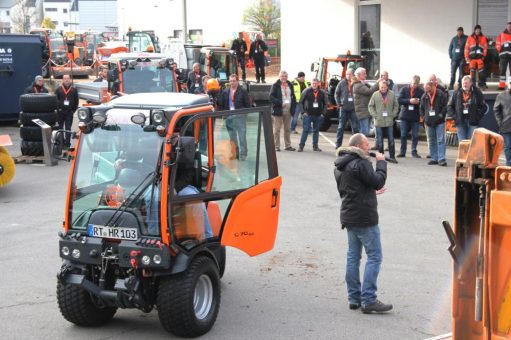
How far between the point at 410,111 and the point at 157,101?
35.1 ft

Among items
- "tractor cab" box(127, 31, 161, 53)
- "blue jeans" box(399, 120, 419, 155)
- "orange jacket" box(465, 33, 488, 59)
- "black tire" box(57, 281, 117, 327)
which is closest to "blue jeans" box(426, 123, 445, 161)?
"blue jeans" box(399, 120, 419, 155)

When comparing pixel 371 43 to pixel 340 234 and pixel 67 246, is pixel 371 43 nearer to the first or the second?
pixel 340 234

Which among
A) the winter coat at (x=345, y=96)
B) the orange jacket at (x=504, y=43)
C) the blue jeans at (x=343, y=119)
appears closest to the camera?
the winter coat at (x=345, y=96)

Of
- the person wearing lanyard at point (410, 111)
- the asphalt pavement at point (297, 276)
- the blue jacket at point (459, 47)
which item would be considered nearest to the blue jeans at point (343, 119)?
the person wearing lanyard at point (410, 111)

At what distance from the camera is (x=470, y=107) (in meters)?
15.8

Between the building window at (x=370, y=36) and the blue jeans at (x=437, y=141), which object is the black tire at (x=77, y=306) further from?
the building window at (x=370, y=36)

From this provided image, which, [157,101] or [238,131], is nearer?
[157,101]

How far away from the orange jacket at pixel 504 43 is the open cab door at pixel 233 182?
52.0 feet

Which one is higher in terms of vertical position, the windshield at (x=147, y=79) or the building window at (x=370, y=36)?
the building window at (x=370, y=36)

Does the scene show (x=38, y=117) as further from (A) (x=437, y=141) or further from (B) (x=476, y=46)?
(B) (x=476, y=46)

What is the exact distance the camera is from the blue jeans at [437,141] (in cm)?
1631

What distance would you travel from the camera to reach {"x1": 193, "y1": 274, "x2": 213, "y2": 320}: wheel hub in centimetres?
714

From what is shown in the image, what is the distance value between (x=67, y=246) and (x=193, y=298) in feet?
4.11

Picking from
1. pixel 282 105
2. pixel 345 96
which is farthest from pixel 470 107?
pixel 282 105
